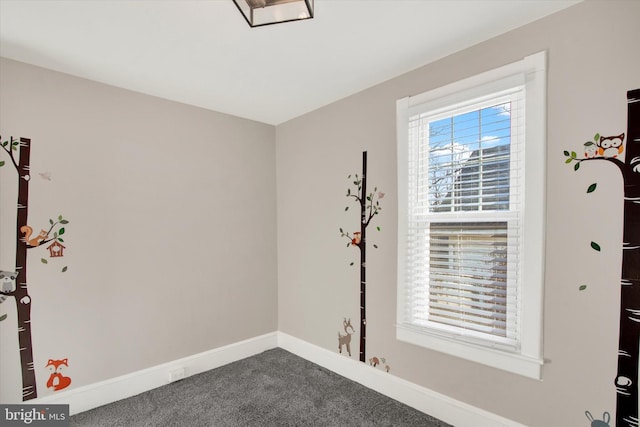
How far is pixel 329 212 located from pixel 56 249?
2.13 meters

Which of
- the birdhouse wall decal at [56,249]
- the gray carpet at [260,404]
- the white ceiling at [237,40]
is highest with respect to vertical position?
the white ceiling at [237,40]

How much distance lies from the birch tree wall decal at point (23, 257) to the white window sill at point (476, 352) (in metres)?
2.59

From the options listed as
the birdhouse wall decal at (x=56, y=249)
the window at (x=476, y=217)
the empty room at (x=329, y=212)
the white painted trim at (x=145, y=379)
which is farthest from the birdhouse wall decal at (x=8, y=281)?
the window at (x=476, y=217)

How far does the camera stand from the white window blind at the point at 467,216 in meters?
1.90

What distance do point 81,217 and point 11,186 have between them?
17.1 inches

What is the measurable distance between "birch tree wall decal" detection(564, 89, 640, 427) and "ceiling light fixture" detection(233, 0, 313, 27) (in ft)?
5.23

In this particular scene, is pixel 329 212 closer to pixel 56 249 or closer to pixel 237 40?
pixel 237 40

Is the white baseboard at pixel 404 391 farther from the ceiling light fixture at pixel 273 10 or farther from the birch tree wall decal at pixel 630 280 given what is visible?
the ceiling light fixture at pixel 273 10

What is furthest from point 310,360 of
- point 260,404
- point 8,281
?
point 8,281

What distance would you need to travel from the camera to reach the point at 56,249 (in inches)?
90.2

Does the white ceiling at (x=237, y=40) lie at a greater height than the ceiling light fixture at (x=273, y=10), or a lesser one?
greater

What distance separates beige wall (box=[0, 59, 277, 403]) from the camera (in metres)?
2.22

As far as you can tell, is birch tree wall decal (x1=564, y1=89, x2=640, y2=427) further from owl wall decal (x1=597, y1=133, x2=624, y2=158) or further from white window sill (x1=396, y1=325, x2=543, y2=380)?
white window sill (x1=396, y1=325, x2=543, y2=380)

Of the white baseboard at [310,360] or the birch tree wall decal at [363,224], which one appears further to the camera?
the birch tree wall decal at [363,224]
